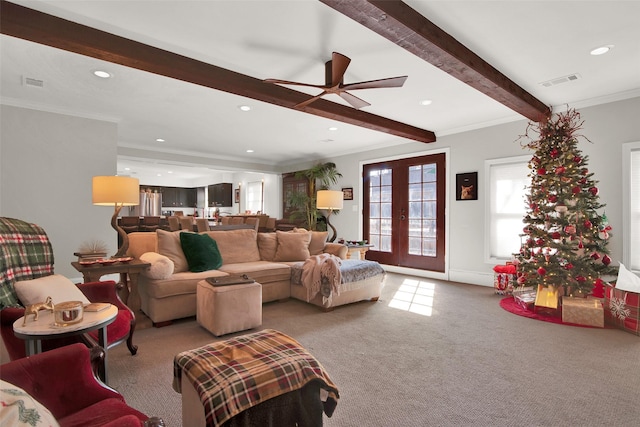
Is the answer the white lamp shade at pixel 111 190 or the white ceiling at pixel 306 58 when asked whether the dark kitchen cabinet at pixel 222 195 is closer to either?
the white ceiling at pixel 306 58

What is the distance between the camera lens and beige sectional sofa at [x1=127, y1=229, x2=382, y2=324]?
3.23m

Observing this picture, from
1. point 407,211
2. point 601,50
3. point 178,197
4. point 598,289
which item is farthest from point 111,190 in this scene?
point 178,197

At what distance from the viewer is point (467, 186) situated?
17.7ft

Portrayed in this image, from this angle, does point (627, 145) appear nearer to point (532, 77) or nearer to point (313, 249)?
point (532, 77)

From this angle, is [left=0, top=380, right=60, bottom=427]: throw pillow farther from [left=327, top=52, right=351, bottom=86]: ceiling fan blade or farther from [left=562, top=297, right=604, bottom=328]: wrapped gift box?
[left=562, top=297, right=604, bottom=328]: wrapped gift box

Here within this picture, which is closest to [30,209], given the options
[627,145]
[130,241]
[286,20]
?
[130,241]

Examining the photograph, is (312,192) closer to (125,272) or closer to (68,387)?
(125,272)

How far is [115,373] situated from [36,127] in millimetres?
3940

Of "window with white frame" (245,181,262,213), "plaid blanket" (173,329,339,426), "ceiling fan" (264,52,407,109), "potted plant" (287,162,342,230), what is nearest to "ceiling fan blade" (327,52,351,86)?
"ceiling fan" (264,52,407,109)

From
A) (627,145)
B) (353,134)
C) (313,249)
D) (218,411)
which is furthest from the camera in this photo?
(353,134)

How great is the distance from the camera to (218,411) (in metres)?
1.29

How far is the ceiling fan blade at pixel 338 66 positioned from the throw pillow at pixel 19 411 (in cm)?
270

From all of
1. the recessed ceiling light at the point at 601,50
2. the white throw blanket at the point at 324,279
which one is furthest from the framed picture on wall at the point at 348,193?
the recessed ceiling light at the point at 601,50

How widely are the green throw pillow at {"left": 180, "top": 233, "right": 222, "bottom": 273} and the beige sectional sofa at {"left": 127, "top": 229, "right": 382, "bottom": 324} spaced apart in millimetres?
61
